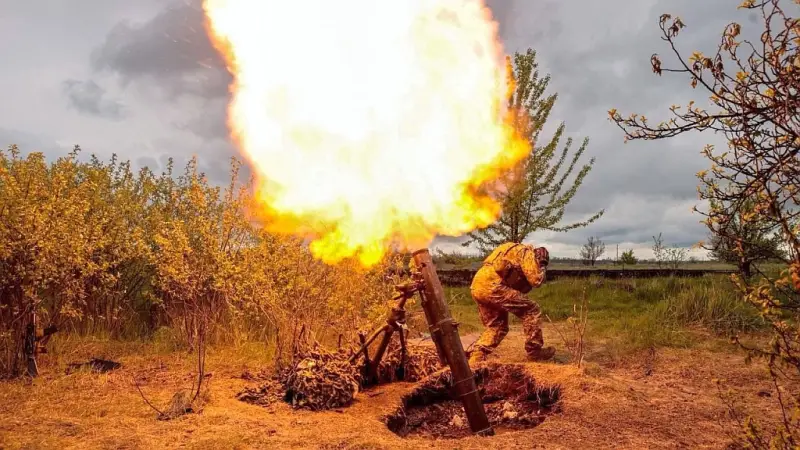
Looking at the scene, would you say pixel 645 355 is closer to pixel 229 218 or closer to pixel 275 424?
pixel 275 424

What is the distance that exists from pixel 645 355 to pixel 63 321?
936cm

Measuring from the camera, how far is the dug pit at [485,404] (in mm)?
6227

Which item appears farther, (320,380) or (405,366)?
(405,366)

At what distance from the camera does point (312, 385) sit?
6238 mm

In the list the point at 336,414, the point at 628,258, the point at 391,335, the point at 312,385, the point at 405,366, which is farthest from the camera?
the point at 628,258

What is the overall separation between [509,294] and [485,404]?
1659mm

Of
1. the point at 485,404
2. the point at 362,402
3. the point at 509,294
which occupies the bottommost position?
the point at 485,404

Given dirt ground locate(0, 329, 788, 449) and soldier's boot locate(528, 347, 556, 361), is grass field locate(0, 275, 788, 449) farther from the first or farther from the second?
soldier's boot locate(528, 347, 556, 361)

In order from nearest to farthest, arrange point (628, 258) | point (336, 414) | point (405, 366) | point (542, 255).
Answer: point (336, 414) → point (405, 366) → point (542, 255) → point (628, 258)

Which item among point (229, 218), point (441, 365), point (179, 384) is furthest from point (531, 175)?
point (179, 384)

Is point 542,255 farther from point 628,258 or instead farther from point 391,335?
point 628,258

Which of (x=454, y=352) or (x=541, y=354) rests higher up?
(x=454, y=352)

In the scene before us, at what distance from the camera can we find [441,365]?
758cm

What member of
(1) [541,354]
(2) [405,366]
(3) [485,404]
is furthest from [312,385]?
(1) [541,354]
